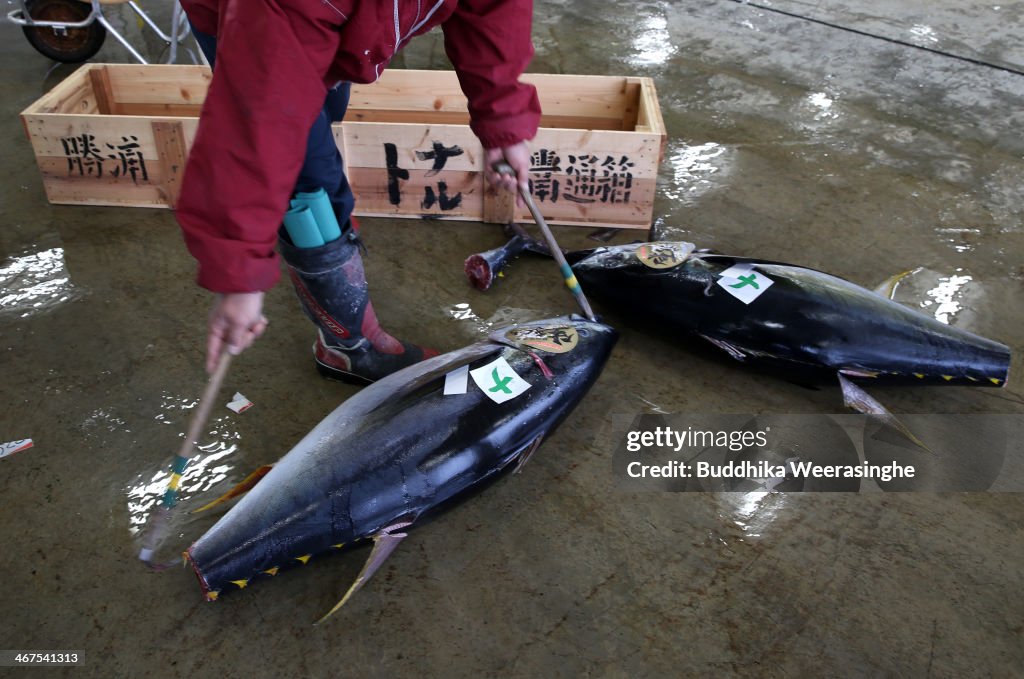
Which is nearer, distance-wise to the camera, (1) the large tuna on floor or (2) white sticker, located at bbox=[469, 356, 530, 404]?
(1) the large tuna on floor

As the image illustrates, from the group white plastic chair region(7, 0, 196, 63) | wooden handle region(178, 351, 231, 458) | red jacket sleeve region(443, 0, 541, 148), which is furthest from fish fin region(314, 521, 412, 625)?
white plastic chair region(7, 0, 196, 63)

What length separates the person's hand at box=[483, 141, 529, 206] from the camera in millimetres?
1820

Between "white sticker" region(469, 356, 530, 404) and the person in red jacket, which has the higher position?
the person in red jacket

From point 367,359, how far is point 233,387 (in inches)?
15.7

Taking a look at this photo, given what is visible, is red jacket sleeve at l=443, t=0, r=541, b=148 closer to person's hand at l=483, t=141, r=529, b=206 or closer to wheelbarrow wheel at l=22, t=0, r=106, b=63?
person's hand at l=483, t=141, r=529, b=206

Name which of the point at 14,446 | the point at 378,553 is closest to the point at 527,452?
the point at 378,553

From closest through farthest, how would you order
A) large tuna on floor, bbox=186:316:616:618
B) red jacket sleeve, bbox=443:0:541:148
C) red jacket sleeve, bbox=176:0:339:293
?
red jacket sleeve, bbox=176:0:339:293
large tuna on floor, bbox=186:316:616:618
red jacket sleeve, bbox=443:0:541:148

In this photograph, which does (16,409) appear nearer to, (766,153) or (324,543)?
(324,543)

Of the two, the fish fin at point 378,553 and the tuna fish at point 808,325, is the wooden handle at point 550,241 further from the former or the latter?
the fish fin at point 378,553

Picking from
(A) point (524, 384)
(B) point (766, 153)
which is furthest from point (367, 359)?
(B) point (766, 153)

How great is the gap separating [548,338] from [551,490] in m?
0.39

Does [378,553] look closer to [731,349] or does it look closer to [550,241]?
[550,241]

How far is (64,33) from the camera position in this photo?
157 inches

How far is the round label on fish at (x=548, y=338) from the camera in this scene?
6.18 feet
